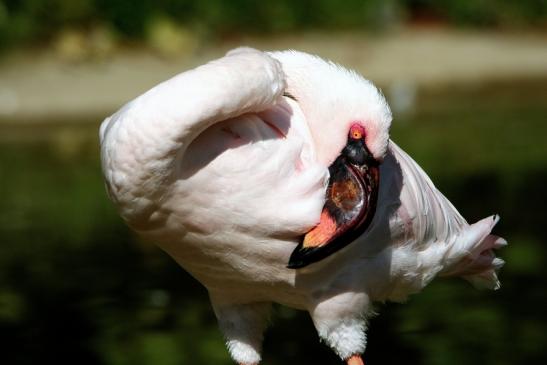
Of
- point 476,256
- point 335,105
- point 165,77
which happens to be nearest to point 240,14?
point 165,77

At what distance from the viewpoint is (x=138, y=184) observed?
376cm

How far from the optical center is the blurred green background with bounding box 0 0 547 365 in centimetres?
614

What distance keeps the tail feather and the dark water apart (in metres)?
0.51

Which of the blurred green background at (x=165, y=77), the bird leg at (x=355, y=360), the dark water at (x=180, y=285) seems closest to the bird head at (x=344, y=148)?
the bird leg at (x=355, y=360)

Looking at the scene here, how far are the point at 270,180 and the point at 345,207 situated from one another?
25 cm

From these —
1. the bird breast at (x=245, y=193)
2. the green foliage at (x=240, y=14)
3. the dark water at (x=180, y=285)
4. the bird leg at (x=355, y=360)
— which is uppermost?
the bird breast at (x=245, y=193)

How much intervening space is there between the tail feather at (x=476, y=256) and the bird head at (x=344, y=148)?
97 centimetres

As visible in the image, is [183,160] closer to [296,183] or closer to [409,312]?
[296,183]

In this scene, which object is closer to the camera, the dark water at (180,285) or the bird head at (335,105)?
the bird head at (335,105)

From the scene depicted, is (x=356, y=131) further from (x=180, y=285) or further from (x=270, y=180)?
(x=180, y=285)

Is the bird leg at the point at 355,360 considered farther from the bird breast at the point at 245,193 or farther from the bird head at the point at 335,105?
the bird head at the point at 335,105

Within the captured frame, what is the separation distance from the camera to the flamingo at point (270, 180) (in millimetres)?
3723

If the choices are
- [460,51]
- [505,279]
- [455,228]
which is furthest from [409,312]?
[460,51]

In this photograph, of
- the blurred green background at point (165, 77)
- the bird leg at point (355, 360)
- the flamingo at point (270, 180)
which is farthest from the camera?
the blurred green background at point (165, 77)
